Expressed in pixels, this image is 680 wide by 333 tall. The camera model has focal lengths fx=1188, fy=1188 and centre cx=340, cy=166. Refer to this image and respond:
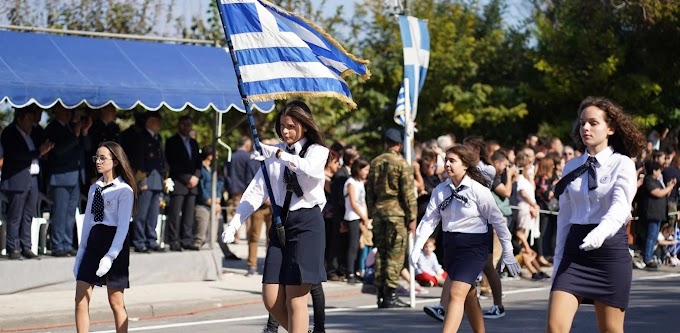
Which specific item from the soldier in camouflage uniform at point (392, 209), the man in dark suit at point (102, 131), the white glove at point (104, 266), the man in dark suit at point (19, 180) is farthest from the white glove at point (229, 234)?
the man in dark suit at point (102, 131)

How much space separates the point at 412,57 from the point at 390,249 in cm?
227

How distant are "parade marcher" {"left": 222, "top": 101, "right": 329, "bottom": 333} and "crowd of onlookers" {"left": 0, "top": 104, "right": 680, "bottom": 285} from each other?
14.0 feet

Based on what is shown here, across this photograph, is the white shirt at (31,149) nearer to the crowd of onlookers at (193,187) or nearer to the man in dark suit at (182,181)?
the crowd of onlookers at (193,187)

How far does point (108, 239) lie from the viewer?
29.9 ft

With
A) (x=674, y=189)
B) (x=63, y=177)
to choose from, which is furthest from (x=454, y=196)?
(x=674, y=189)

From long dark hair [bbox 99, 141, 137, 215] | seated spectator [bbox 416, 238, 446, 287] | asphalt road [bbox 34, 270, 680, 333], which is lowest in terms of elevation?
asphalt road [bbox 34, 270, 680, 333]

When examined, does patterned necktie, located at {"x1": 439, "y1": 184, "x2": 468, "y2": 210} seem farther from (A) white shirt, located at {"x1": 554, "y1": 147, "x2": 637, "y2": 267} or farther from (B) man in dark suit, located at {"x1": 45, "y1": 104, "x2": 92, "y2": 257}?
(B) man in dark suit, located at {"x1": 45, "y1": 104, "x2": 92, "y2": 257}

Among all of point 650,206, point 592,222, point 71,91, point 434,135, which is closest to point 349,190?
point 71,91

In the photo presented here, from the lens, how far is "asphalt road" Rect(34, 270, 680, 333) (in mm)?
11359

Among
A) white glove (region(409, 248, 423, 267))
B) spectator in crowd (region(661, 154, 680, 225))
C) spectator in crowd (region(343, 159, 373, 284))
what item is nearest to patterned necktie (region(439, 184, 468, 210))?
white glove (region(409, 248, 423, 267))

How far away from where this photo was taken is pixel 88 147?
1516 cm

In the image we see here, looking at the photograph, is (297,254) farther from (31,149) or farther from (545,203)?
(545,203)

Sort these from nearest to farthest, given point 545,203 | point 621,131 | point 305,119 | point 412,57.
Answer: point 621,131, point 305,119, point 412,57, point 545,203

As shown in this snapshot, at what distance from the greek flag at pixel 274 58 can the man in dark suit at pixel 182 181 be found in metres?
6.89
